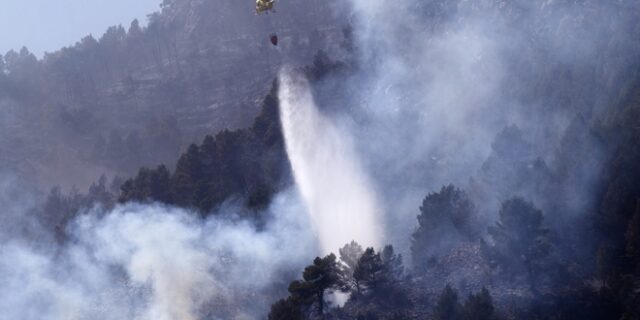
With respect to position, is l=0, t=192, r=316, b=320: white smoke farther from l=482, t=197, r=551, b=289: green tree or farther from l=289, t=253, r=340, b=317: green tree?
l=482, t=197, r=551, b=289: green tree

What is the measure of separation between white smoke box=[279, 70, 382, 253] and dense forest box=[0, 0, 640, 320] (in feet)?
1.78

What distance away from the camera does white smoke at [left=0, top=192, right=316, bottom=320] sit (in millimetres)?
44812

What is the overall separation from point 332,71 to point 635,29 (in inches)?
1298

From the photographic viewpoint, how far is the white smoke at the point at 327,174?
53.7 metres

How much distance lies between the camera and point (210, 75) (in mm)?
100250

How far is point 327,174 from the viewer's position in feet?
208

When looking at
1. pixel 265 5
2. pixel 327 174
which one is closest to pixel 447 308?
pixel 265 5

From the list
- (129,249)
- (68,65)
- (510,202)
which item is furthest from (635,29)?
(68,65)

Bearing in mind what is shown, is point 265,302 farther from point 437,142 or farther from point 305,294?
point 437,142

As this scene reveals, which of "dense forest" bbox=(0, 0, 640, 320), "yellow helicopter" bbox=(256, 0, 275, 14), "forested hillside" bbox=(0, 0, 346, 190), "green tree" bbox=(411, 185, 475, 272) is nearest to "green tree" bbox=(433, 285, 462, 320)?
"dense forest" bbox=(0, 0, 640, 320)

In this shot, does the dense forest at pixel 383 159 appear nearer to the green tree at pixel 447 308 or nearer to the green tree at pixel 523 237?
the green tree at pixel 523 237

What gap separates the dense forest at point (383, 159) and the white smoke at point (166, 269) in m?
0.19

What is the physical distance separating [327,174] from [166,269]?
20.8 meters

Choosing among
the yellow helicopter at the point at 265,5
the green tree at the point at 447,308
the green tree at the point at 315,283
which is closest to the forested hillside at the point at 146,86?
the yellow helicopter at the point at 265,5
